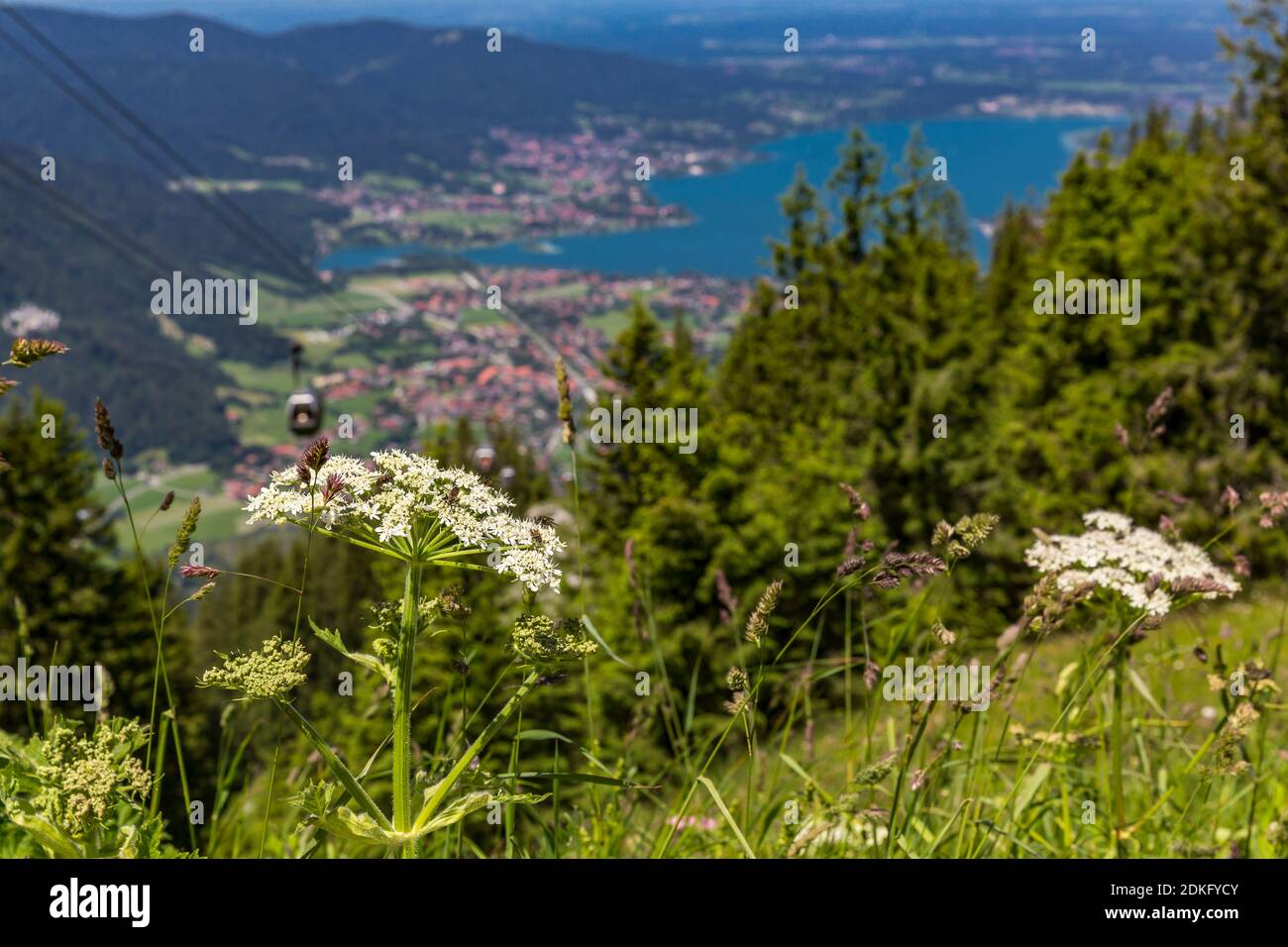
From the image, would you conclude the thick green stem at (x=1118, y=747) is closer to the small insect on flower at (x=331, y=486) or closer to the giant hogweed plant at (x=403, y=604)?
the giant hogweed plant at (x=403, y=604)

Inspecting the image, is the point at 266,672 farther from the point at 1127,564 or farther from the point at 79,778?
the point at 1127,564

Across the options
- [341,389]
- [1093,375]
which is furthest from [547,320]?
[1093,375]

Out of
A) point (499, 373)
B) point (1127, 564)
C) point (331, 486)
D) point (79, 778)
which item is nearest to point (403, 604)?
point (331, 486)

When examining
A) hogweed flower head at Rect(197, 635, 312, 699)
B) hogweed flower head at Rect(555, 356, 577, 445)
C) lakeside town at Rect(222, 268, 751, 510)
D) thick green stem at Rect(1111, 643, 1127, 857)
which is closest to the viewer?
hogweed flower head at Rect(197, 635, 312, 699)

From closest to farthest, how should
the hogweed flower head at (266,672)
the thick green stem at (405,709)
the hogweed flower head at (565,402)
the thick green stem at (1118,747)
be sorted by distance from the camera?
the hogweed flower head at (266,672) < the thick green stem at (405,709) < the hogweed flower head at (565,402) < the thick green stem at (1118,747)

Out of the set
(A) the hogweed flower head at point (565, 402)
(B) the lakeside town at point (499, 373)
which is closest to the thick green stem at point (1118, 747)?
(A) the hogweed flower head at point (565, 402)

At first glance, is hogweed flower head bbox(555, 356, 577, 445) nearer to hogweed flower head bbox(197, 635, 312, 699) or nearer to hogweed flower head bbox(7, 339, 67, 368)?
hogweed flower head bbox(197, 635, 312, 699)

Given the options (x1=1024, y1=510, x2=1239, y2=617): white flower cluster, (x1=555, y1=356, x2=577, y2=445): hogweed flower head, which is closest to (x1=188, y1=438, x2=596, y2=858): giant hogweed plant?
(x1=555, y1=356, x2=577, y2=445): hogweed flower head
